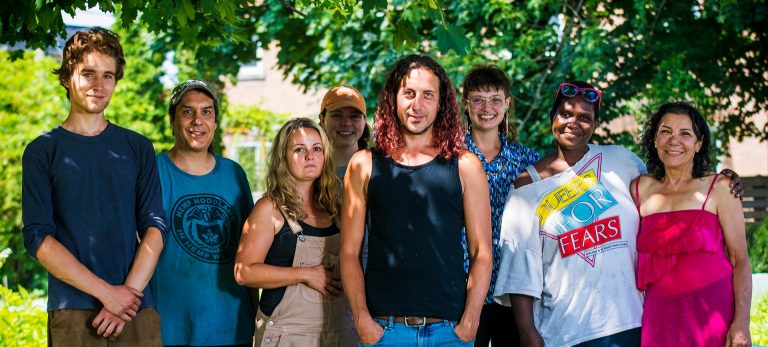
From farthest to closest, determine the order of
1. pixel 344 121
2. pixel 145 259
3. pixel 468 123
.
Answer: pixel 344 121, pixel 468 123, pixel 145 259

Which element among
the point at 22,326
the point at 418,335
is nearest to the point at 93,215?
the point at 418,335

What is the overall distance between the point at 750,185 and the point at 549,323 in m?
10.4

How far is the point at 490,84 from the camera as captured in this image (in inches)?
181

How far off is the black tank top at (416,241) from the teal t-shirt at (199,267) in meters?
0.95

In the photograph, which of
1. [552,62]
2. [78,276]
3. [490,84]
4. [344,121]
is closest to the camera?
[78,276]

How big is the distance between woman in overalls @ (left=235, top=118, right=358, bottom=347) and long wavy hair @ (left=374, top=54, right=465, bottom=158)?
532mm

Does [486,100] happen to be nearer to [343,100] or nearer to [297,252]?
[343,100]

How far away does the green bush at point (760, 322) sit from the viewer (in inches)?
285

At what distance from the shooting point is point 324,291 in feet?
13.3

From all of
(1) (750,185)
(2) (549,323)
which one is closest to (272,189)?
(2) (549,323)

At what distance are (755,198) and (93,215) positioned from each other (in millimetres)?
11722

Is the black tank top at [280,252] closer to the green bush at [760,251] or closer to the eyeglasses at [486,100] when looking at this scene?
the eyeglasses at [486,100]

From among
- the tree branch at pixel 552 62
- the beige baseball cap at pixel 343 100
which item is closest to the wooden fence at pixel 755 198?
the tree branch at pixel 552 62

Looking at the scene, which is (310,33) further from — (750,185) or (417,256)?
(417,256)
